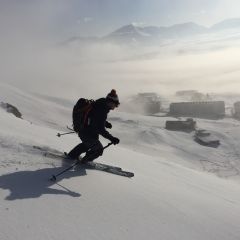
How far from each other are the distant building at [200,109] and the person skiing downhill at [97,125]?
202ft

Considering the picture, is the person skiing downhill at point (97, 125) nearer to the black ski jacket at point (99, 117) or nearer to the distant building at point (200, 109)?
the black ski jacket at point (99, 117)

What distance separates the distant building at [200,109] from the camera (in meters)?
70.1

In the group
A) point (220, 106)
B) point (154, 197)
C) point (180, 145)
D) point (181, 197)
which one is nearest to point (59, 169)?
point (154, 197)

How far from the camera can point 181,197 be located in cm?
891

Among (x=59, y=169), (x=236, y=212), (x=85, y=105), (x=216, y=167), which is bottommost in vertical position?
(x=216, y=167)

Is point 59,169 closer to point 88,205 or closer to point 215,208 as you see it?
point 88,205

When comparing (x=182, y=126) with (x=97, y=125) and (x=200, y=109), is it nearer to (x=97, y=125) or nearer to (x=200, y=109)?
(x=200, y=109)

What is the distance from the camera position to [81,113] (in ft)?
29.7

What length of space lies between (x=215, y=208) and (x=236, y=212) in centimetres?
53

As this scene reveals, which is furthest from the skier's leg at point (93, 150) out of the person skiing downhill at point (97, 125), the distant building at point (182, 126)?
the distant building at point (182, 126)

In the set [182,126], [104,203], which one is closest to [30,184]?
[104,203]

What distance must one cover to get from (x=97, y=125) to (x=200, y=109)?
64.4 meters

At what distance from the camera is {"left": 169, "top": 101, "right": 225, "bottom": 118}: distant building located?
2761 inches

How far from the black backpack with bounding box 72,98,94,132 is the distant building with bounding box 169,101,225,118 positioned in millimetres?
61884
